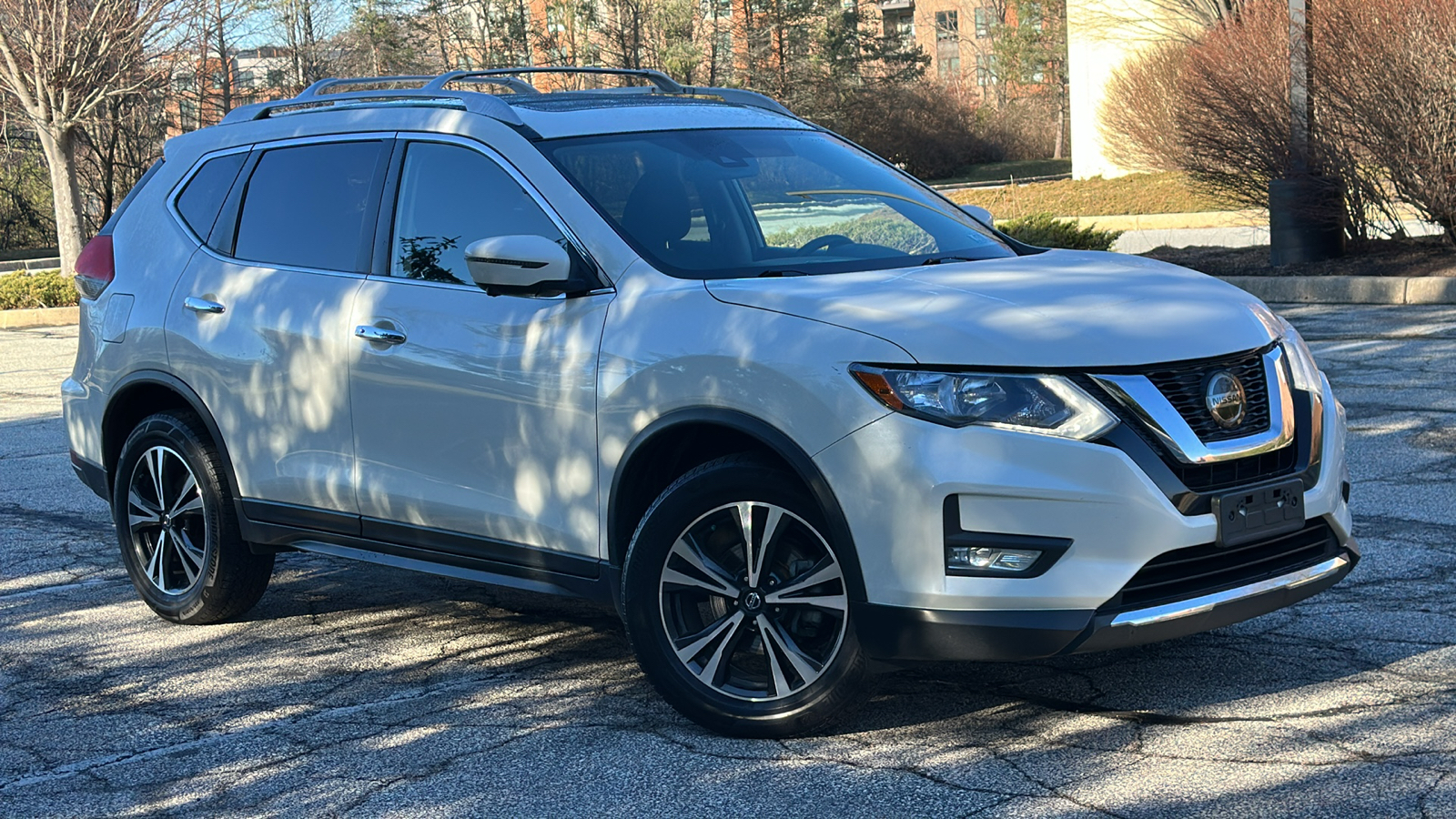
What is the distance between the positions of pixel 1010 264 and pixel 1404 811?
1.95 meters

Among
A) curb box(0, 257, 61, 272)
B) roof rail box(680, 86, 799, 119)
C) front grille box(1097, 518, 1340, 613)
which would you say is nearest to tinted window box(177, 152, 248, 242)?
roof rail box(680, 86, 799, 119)

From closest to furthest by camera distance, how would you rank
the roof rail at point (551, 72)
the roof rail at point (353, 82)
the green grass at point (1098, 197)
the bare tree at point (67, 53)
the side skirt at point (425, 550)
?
the side skirt at point (425, 550), the roof rail at point (551, 72), the roof rail at point (353, 82), the bare tree at point (67, 53), the green grass at point (1098, 197)

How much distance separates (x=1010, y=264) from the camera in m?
4.95

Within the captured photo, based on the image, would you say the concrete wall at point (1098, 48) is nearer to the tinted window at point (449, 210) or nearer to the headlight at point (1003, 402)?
the tinted window at point (449, 210)

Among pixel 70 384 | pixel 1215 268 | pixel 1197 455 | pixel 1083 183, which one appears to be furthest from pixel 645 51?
pixel 1197 455

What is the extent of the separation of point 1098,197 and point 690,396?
1064 inches

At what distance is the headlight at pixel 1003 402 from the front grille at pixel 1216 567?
41cm

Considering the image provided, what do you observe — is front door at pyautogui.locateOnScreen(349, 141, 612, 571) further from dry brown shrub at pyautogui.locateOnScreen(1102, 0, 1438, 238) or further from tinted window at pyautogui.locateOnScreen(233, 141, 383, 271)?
dry brown shrub at pyautogui.locateOnScreen(1102, 0, 1438, 238)

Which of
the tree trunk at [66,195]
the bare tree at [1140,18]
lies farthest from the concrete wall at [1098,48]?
the tree trunk at [66,195]

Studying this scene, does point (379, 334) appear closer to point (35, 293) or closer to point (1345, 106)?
point (1345, 106)

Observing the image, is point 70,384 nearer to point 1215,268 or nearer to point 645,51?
point 1215,268

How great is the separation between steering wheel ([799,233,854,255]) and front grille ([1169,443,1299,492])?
1464mm

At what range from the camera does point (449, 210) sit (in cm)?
534

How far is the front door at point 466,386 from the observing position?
486 centimetres
